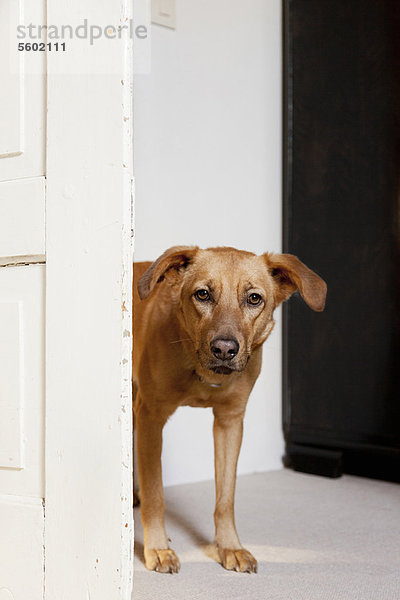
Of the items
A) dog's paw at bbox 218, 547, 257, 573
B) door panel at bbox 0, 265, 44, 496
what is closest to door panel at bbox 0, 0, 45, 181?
door panel at bbox 0, 265, 44, 496

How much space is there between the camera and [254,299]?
1.68 m

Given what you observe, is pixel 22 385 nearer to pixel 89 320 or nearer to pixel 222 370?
pixel 89 320

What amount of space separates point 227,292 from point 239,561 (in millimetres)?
680

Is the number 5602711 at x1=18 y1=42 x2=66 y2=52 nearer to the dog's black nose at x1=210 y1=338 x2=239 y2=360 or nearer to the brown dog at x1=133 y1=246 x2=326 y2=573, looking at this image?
the brown dog at x1=133 y1=246 x2=326 y2=573

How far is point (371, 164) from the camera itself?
2697mm

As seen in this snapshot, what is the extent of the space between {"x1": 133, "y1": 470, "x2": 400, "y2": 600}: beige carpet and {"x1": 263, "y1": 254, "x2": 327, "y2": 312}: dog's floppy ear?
0.66 meters

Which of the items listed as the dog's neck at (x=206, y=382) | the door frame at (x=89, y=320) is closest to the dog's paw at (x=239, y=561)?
the dog's neck at (x=206, y=382)

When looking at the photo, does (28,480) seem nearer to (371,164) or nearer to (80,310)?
(80,310)

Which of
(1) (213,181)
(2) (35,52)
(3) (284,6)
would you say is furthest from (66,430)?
(3) (284,6)

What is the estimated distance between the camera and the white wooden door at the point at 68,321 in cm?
116

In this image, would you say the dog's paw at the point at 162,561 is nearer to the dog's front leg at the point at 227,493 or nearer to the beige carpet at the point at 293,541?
the beige carpet at the point at 293,541

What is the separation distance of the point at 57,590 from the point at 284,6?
110 inches

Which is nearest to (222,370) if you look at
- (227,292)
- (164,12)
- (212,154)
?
(227,292)

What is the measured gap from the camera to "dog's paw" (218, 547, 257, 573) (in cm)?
159
